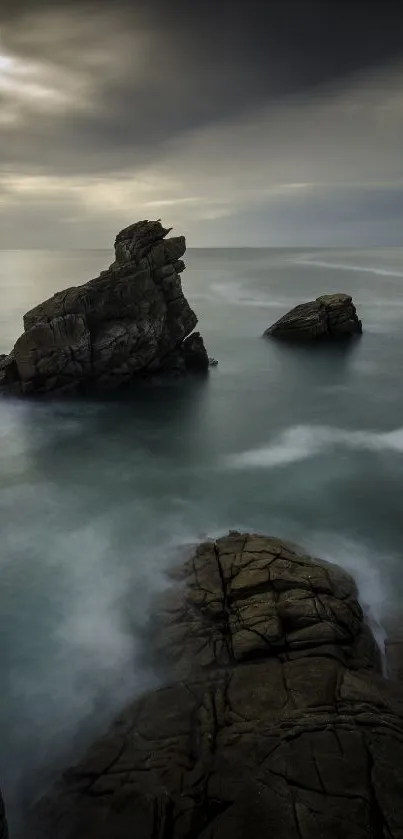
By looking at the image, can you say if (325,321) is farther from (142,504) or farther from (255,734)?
(255,734)

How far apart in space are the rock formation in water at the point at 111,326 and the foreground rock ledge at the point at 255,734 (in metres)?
25.0

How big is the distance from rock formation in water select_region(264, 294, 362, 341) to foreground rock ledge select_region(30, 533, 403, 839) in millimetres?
41917

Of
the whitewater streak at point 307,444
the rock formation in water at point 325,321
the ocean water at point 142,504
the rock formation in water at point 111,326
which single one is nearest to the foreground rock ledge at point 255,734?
the ocean water at point 142,504

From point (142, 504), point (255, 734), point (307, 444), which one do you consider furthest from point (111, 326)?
point (255, 734)

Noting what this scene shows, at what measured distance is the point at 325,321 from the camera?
5519 cm

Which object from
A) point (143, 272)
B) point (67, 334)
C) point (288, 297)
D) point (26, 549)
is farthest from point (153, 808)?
point (288, 297)

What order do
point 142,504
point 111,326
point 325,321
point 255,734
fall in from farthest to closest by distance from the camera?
point 325,321 < point 111,326 < point 142,504 < point 255,734

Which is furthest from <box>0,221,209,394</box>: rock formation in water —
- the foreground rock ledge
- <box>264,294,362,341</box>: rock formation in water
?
the foreground rock ledge

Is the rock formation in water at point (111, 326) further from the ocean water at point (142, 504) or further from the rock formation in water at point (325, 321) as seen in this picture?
the rock formation in water at point (325, 321)

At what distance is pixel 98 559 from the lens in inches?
798

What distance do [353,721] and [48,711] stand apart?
8.03 meters

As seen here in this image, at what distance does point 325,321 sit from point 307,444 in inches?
1100

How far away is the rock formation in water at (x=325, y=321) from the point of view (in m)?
55.1

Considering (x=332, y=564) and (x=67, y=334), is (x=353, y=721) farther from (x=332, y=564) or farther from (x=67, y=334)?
(x=67, y=334)
